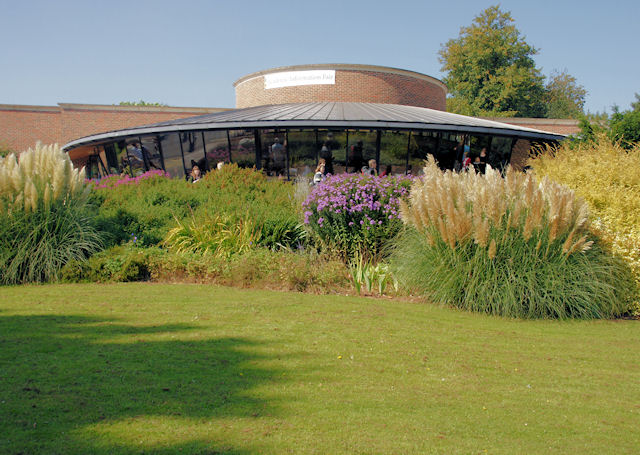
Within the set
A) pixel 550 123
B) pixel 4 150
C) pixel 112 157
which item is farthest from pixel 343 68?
pixel 4 150

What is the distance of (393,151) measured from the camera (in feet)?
65.6

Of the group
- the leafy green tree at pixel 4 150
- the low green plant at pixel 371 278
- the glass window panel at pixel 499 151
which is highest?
the glass window panel at pixel 499 151

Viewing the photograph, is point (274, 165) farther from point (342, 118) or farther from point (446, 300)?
point (446, 300)

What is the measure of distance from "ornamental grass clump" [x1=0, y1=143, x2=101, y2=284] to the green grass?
1.61 metres

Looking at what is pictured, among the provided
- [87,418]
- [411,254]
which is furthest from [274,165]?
[87,418]

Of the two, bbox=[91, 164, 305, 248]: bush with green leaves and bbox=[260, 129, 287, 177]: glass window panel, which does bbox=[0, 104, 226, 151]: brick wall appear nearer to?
bbox=[260, 129, 287, 177]: glass window panel

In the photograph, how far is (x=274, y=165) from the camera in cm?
2023

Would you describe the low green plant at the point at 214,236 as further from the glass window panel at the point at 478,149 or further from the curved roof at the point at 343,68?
the curved roof at the point at 343,68

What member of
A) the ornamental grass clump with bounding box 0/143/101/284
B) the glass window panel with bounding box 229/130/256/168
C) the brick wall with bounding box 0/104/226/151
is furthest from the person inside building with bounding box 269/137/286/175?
the brick wall with bounding box 0/104/226/151

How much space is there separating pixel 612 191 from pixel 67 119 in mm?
33189

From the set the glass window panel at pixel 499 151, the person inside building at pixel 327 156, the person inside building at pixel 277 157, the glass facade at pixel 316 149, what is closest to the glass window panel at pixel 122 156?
the glass facade at pixel 316 149

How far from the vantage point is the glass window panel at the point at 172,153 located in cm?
2080

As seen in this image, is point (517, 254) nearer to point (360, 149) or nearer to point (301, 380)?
point (301, 380)

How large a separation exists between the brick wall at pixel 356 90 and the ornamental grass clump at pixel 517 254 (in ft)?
64.6
